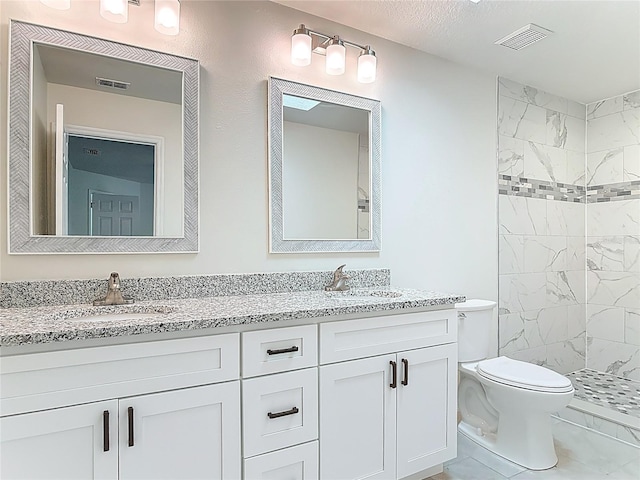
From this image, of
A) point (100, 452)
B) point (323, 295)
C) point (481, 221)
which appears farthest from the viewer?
point (481, 221)

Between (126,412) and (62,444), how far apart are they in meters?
0.17

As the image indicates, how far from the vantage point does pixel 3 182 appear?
1455 millimetres

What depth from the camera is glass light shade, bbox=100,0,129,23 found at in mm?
1529

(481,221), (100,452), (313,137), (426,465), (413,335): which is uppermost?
(313,137)

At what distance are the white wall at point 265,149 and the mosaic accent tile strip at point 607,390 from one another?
103cm

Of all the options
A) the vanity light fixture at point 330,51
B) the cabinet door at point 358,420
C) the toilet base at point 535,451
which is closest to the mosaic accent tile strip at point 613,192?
the toilet base at point 535,451

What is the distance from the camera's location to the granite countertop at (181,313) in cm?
112

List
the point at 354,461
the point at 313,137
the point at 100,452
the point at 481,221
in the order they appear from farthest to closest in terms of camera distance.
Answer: the point at 481,221
the point at 313,137
the point at 354,461
the point at 100,452

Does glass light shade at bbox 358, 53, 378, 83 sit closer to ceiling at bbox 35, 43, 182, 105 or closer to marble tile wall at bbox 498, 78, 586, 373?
ceiling at bbox 35, 43, 182, 105

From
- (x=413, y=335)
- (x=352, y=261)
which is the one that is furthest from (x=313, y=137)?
(x=413, y=335)

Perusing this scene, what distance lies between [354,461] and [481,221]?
1755 millimetres

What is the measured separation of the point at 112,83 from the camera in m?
1.64

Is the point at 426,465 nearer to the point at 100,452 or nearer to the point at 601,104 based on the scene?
the point at 100,452

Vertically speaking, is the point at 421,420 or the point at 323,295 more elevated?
the point at 323,295
